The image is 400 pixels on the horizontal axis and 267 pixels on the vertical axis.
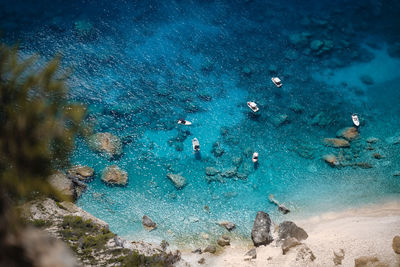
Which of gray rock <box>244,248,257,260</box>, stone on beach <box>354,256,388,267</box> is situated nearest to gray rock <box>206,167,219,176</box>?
gray rock <box>244,248,257,260</box>

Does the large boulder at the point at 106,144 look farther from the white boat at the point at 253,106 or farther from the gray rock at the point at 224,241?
the white boat at the point at 253,106

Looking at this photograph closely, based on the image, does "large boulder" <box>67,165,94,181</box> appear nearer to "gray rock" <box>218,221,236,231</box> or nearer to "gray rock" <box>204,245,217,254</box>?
"gray rock" <box>204,245,217,254</box>

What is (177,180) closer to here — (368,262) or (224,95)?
(224,95)

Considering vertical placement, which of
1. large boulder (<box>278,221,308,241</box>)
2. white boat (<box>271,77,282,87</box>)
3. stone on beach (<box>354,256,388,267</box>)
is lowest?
large boulder (<box>278,221,308,241</box>)

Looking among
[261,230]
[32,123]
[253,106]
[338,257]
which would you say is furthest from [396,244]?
[32,123]

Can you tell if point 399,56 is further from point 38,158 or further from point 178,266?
point 38,158

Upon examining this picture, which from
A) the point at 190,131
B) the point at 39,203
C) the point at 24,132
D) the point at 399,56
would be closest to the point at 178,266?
the point at 39,203
